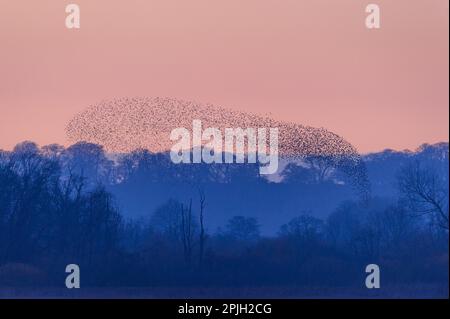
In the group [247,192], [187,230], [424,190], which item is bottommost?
[187,230]

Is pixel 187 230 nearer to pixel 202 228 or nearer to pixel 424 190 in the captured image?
pixel 202 228

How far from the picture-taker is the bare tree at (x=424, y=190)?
72.5 ft

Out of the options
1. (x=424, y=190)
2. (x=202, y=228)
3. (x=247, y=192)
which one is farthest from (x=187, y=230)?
(x=424, y=190)

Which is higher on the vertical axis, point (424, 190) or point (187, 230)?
point (424, 190)

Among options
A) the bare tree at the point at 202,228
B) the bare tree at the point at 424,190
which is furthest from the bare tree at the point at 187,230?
the bare tree at the point at 424,190

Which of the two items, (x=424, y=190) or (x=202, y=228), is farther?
(x=202, y=228)

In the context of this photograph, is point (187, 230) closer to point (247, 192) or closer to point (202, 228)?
point (202, 228)

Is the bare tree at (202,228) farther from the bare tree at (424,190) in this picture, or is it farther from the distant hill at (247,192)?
the bare tree at (424,190)

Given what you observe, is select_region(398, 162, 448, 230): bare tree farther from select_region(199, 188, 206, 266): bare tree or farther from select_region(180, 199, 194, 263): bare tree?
select_region(180, 199, 194, 263): bare tree

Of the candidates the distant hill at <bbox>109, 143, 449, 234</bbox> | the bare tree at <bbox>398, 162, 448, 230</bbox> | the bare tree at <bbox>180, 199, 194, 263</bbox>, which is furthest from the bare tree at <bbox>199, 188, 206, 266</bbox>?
the bare tree at <bbox>398, 162, 448, 230</bbox>

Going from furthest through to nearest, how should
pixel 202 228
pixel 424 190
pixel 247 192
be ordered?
pixel 247 192 → pixel 202 228 → pixel 424 190

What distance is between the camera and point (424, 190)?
22.2 m

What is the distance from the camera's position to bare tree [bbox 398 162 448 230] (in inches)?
870

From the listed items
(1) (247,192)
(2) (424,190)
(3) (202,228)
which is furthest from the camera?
(1) (247,192)
